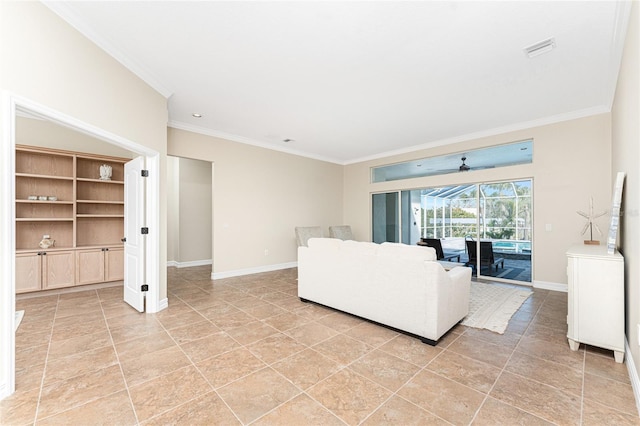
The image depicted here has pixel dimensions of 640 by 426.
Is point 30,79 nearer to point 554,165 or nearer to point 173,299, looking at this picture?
point 173,299

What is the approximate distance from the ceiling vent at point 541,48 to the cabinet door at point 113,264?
642 cm

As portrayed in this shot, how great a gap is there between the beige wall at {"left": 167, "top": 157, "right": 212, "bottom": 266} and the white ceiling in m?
2.42

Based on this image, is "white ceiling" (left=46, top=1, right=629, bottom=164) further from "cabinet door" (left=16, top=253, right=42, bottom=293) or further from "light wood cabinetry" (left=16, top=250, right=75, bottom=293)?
"cabinet door" (left=16, top=253, right=42, bottom=293)

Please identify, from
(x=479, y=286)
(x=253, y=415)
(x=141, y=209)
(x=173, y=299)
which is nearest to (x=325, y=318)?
(x=253, y=415)

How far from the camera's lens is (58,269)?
13.6ft

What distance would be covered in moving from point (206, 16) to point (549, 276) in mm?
6153

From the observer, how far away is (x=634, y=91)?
211 centimetres

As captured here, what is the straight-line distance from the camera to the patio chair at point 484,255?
5355mm

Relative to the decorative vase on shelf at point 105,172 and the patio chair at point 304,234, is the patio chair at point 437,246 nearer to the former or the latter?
the patio chair at point 304,234

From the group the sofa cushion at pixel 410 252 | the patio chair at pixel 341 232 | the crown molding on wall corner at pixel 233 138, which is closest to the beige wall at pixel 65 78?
the crown molding on wall corner at pixel 233 138

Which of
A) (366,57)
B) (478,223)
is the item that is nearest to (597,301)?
(366,57)

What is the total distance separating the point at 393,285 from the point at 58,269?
5.04 metres

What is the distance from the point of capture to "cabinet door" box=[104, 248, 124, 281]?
4.58m


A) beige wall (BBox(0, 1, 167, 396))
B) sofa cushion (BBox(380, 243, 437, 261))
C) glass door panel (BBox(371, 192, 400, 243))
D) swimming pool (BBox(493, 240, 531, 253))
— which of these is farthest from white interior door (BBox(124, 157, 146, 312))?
swimming pool (BBox(493, 240, 531, 253))
